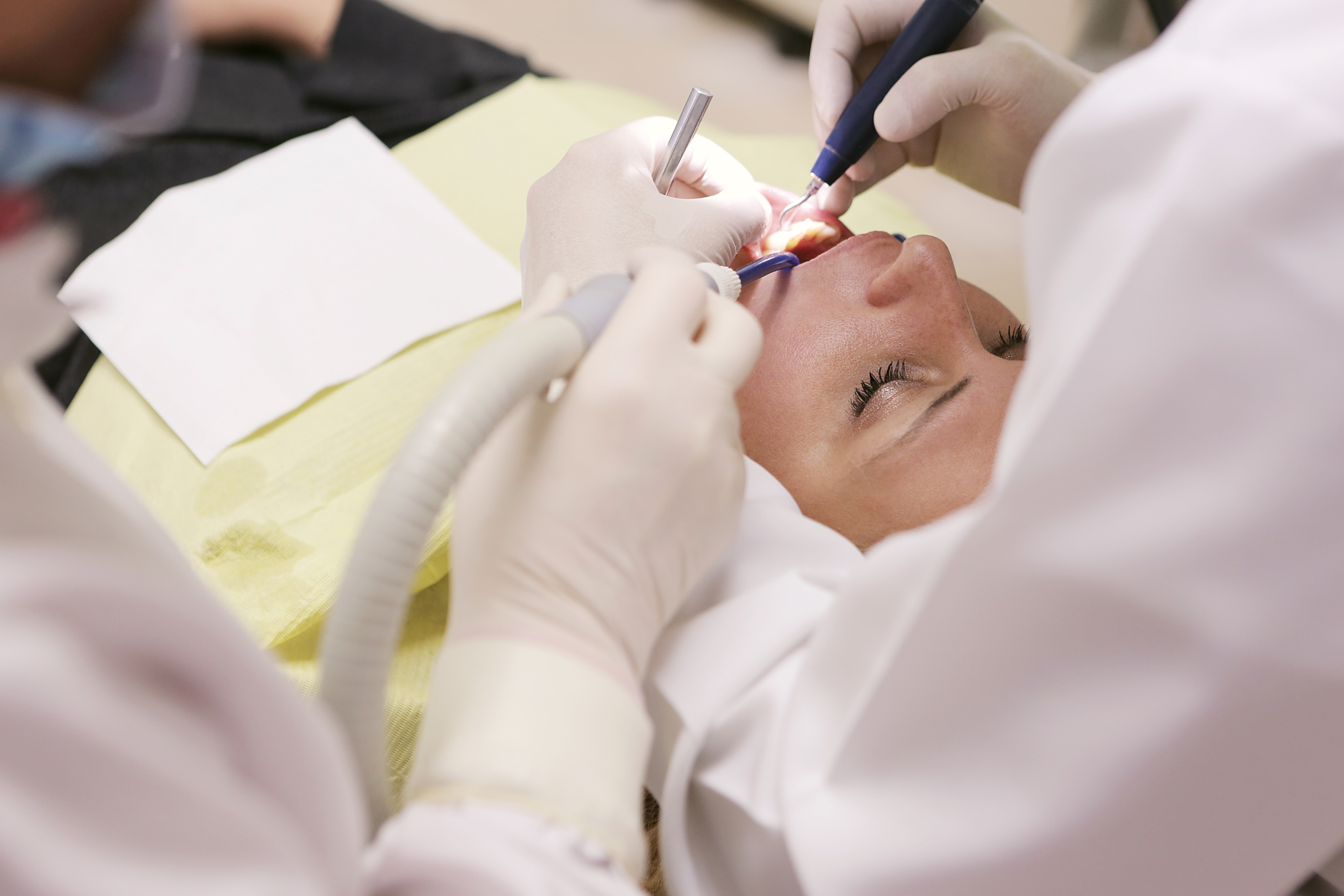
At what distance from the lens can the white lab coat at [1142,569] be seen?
400 millimetres

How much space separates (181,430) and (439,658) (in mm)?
594

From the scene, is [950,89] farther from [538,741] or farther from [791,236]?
[538,741]

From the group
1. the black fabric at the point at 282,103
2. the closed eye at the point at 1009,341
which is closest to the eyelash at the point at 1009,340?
the closed eye at the point at 1009,341

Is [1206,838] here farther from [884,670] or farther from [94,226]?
[94,226]

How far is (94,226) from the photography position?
1.17 metres

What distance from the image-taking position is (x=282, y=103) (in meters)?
1.33

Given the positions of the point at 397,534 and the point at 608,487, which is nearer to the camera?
the point at 397,534

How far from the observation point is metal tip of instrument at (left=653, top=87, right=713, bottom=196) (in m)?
0.82

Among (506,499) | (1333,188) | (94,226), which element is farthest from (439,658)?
(94,226)

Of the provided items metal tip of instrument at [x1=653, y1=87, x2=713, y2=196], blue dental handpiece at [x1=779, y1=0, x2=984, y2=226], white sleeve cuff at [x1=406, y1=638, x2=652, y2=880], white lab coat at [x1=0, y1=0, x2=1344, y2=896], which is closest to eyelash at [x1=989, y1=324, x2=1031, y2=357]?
blue dental handpiece at [x1=779, y1=0, x2=984, y2=226]

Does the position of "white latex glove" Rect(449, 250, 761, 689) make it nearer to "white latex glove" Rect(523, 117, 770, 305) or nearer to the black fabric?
"white latex glove" Rect(523, 117, 770, 305)

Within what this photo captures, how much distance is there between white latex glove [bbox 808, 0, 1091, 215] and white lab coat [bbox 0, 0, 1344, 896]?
1.51ft

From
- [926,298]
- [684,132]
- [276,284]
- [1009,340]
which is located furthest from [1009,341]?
[276,284]

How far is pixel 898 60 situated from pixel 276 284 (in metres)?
0.75
